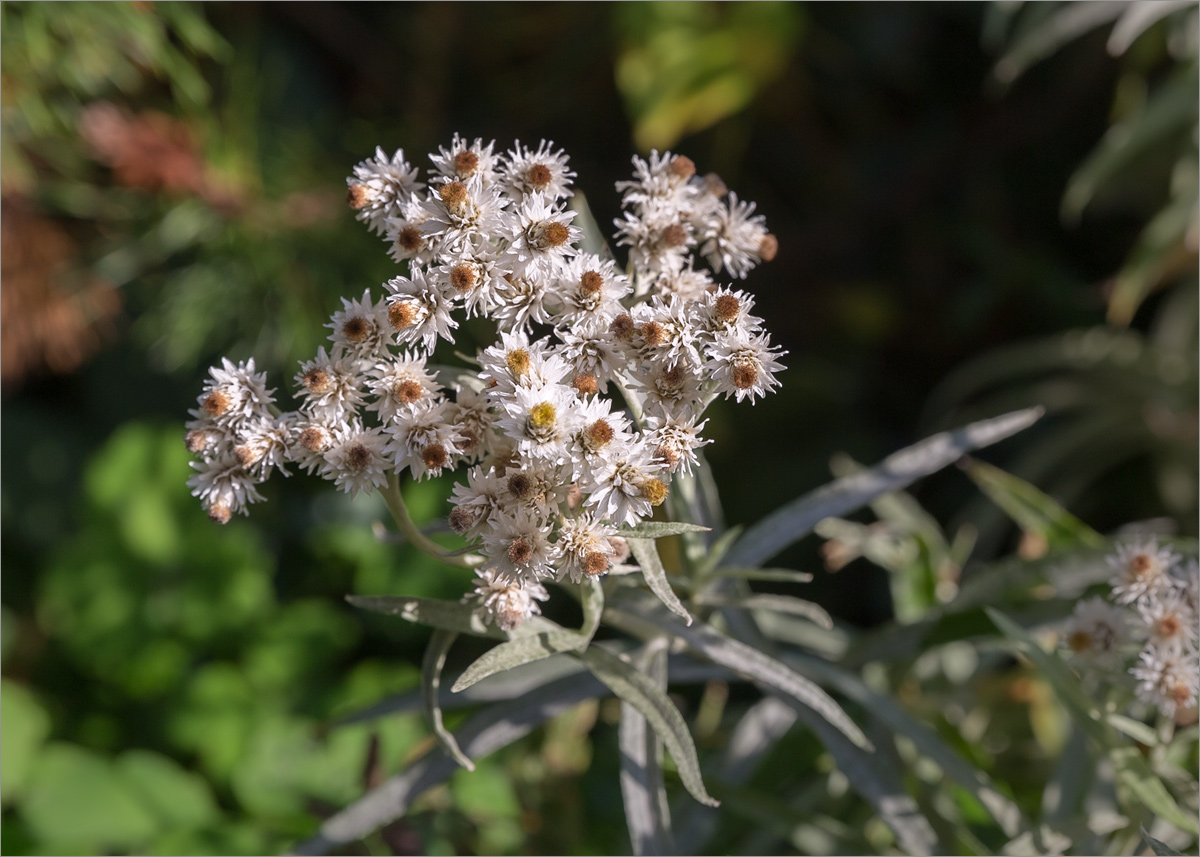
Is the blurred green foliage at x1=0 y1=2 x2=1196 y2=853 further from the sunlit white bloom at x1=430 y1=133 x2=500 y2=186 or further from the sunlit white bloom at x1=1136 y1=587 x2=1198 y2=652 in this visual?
the sunlit white bloom at x1=430 y1=133 x2=500 y2=186

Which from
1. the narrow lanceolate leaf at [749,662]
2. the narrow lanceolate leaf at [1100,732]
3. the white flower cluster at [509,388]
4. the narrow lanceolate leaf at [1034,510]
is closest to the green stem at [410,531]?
the white flower cluster at [509,388]

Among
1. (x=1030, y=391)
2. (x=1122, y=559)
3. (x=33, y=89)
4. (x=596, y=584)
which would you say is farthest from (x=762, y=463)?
(x=33, y=89)

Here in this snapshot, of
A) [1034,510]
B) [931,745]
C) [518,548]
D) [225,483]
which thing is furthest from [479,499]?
[1034,510]

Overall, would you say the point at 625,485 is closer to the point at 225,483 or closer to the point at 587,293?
the point at 587,293

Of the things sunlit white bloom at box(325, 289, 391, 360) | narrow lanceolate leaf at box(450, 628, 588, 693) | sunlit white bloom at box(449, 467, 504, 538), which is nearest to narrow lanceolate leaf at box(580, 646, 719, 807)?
narrow lanceolate leaf at box(450, 628, 588, 693)

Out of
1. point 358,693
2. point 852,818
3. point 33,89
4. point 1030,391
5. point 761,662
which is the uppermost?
point 33,89

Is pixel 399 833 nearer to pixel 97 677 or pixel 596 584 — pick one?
pixel 596 584
